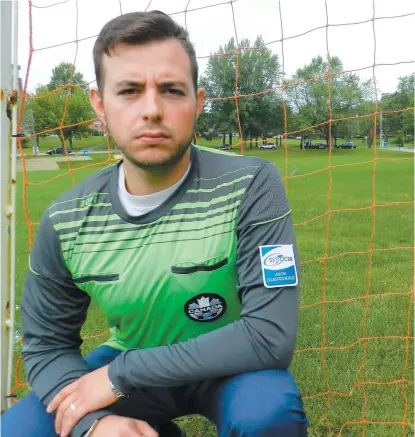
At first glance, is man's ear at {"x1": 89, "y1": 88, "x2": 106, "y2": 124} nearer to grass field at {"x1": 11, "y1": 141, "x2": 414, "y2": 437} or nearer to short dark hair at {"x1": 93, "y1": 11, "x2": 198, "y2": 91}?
short dark hair at {"x1": 93, "y1": 11, "x2": 198, "y2": 91}

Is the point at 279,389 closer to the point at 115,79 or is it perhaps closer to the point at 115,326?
the point at 115,326

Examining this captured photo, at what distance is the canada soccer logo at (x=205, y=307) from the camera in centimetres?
166

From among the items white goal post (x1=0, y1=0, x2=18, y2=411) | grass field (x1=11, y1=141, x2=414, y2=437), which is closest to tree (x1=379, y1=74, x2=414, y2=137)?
grass field (x1=11, y1=141, x2=414, y2=437)

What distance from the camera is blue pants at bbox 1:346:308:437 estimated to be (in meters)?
1.41

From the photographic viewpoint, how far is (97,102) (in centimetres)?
179

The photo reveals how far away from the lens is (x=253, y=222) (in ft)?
5.26

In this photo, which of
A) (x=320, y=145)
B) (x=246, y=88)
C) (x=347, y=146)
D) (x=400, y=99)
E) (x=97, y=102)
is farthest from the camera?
(x=347, y=146)

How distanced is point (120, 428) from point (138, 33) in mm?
1133

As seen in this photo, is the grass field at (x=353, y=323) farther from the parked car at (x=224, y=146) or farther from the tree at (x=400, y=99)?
the tree at (x=400, y=99)

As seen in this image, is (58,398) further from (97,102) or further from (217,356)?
(97,102)

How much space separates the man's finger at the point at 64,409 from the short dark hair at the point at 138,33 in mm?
959

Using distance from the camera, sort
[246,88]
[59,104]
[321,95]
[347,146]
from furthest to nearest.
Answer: [347,146] < [321,95] < [246,88] < [59,104]

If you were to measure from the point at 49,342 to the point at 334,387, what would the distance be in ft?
5.25

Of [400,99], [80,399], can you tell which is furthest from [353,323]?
[80,399]
